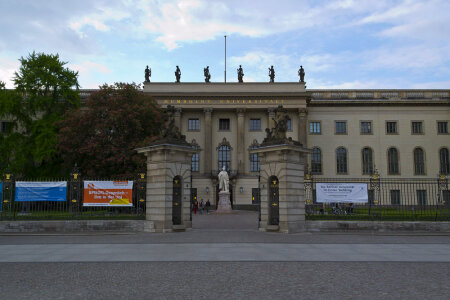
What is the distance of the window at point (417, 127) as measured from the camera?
5959cm

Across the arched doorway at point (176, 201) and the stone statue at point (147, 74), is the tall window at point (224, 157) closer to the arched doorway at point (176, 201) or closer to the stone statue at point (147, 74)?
the stone statue at point (147, 74)

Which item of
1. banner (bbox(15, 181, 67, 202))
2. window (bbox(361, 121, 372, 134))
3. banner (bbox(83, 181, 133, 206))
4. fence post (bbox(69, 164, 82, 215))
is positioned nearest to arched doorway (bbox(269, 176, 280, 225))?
banner (bbox(83, 181, 133, 206))

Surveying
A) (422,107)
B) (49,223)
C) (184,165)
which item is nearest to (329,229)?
(184,165)

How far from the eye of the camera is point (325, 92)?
60.7 m

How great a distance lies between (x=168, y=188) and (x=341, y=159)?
148ft

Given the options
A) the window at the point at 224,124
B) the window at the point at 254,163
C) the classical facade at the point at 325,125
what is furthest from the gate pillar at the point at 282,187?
the window at the point at 224,124

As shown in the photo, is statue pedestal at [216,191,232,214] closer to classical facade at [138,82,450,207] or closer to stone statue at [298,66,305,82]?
classical facade at [138,82,450,207]

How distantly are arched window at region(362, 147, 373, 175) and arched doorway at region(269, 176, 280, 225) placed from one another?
140ft

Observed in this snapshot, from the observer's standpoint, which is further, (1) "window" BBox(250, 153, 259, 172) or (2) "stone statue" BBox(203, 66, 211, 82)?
(2) "stone statue" BBox(203, 66, 211, 82)

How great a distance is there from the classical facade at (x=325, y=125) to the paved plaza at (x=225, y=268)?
1638 inches

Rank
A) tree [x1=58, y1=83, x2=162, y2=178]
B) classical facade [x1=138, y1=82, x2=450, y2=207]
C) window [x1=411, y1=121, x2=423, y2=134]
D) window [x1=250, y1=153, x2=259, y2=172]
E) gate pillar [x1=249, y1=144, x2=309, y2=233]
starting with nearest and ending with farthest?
gate pillar [x1=249, y1=144, x2=309, y2=233] → tree [x1=58, y1=83, x2=162, y2=178] → classical facade [x1=138, y1=82, x2=450, y2=207] → window [x1=250, y1=153, x2=259, y2=172] → window [x1=411, y1=121, x2=423, y2=134]

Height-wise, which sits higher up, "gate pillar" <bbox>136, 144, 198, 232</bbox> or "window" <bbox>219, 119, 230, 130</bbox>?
"window" <bbox>219, 119, 230, 130</bbox>

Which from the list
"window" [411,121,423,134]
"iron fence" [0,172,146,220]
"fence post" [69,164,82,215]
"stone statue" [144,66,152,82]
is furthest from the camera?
"window" [411,121,423,134]

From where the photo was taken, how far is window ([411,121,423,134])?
196 feet
